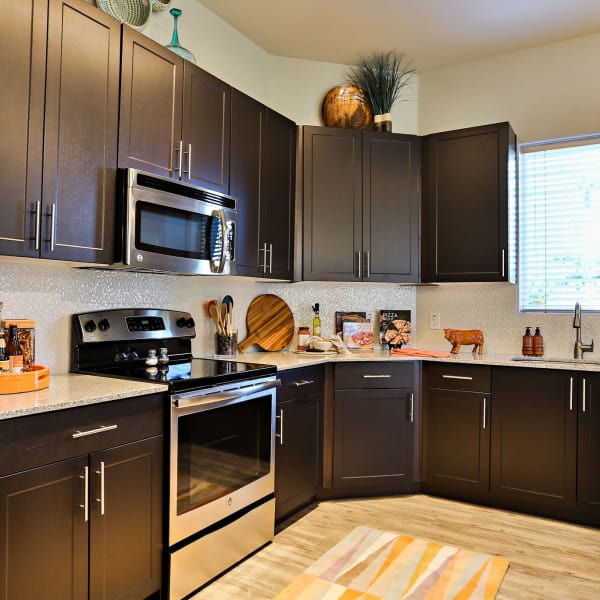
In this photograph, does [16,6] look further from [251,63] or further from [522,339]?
[522,339]

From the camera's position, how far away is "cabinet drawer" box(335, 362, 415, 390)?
128 inches

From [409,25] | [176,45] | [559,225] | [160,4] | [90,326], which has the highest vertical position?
[409,25]

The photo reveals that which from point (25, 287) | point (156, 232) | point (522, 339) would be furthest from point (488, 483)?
point (25, 287)

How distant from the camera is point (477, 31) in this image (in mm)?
3422

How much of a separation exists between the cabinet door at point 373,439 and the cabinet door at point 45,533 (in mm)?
1777

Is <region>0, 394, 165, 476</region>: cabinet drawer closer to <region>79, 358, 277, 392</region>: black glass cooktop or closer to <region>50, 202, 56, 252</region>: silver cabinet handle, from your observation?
<region>79, 358, 277, 392</region>: black glass cooktop

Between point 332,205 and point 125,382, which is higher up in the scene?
point 332,205

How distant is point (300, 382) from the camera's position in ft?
9.74

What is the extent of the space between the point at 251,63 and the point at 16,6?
199 cm

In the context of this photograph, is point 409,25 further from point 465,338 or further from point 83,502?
point 83,502

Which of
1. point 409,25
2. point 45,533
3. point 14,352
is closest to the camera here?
point 45,533

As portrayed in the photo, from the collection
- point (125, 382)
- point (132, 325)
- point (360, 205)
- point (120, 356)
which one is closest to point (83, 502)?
point (125, 382)

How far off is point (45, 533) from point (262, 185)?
210 cm

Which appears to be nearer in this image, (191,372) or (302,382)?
(191,372)
